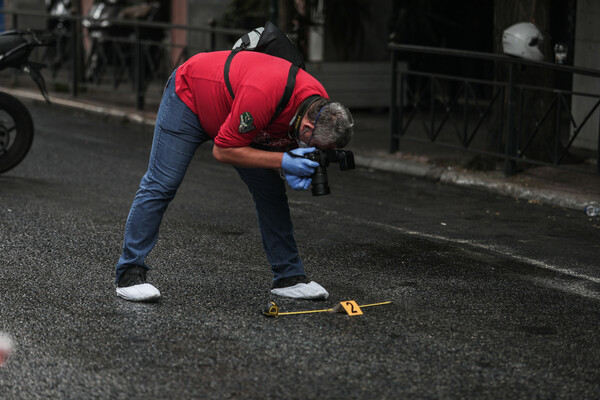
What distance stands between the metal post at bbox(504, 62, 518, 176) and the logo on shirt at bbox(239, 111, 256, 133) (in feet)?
17.5

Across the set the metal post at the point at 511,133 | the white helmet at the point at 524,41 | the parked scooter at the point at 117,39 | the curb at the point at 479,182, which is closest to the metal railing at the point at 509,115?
the metal post at the point at 511,133

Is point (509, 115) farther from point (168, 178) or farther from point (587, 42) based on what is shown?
point (168, 178)

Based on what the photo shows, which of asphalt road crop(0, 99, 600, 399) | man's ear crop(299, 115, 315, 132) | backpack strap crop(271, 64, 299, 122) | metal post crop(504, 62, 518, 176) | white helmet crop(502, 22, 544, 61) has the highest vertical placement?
white helmet crop(502, 22, 544, 61)

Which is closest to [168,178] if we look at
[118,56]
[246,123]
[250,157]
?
[250,157]

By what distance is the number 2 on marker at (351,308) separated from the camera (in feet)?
16.8

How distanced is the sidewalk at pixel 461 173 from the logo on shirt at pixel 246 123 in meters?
4.61

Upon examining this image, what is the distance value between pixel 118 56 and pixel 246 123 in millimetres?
A: 11907

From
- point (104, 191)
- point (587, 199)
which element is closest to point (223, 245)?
point (104, 191)

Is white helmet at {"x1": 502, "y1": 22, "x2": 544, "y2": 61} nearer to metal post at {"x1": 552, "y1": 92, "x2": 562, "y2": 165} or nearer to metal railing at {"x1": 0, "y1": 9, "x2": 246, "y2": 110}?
metal post at {"x1": 552, "y1": 92, "x2": 562, "y2": 165}

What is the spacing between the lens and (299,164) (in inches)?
187

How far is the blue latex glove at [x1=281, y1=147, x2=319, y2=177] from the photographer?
475 centimetres

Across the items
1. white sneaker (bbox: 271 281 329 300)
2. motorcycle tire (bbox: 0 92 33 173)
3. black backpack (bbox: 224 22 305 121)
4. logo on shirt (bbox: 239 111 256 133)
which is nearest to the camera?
logo on shirt (bbox: 239 111 256 133)

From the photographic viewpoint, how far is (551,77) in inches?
394

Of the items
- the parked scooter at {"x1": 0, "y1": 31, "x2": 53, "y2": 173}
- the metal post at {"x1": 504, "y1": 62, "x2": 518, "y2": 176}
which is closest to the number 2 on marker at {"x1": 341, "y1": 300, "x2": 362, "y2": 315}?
the parked scooter at {"x1": 0, "y1": 31, "x2": 53, "y2": 173}
